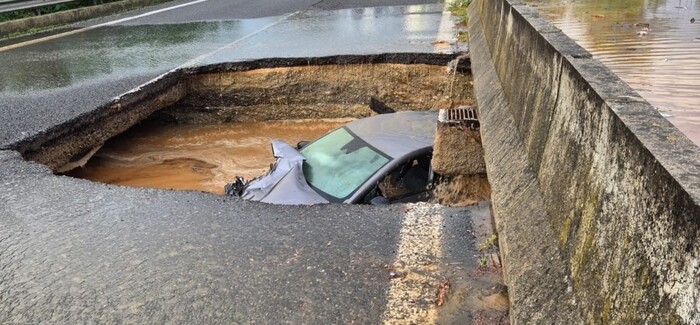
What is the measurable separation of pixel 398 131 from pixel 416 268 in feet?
9.09

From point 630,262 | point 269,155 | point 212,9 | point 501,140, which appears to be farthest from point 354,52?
point 212,9

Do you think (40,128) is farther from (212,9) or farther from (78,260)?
(212,9)

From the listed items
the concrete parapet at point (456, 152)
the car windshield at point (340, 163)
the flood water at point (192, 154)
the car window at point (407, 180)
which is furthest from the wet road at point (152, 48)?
the concrete parapet at point (456, 152)

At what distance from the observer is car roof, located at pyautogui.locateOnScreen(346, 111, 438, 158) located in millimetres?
5531

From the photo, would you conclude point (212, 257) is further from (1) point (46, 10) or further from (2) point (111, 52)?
(1) point (46, 10)

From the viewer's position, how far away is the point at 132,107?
7.40 metres

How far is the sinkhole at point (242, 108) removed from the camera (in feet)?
25.1

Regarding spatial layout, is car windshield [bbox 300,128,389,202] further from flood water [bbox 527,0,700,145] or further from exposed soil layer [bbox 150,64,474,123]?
exposed soil layer [bbox 150,64,474,123]

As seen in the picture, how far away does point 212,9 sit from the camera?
1692 cm

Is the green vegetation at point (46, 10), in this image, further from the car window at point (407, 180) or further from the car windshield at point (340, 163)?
the car window at point (407, 180)

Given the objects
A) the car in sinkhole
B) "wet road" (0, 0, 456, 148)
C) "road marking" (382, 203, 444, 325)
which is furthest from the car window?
"wet road" (0, 0, 456, 148)

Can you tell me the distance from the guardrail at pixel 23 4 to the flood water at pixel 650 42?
37.7 feet

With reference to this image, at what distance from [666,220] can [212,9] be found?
16859 millimetres

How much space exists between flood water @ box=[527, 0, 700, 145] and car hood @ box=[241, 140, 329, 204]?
2.78 meters
